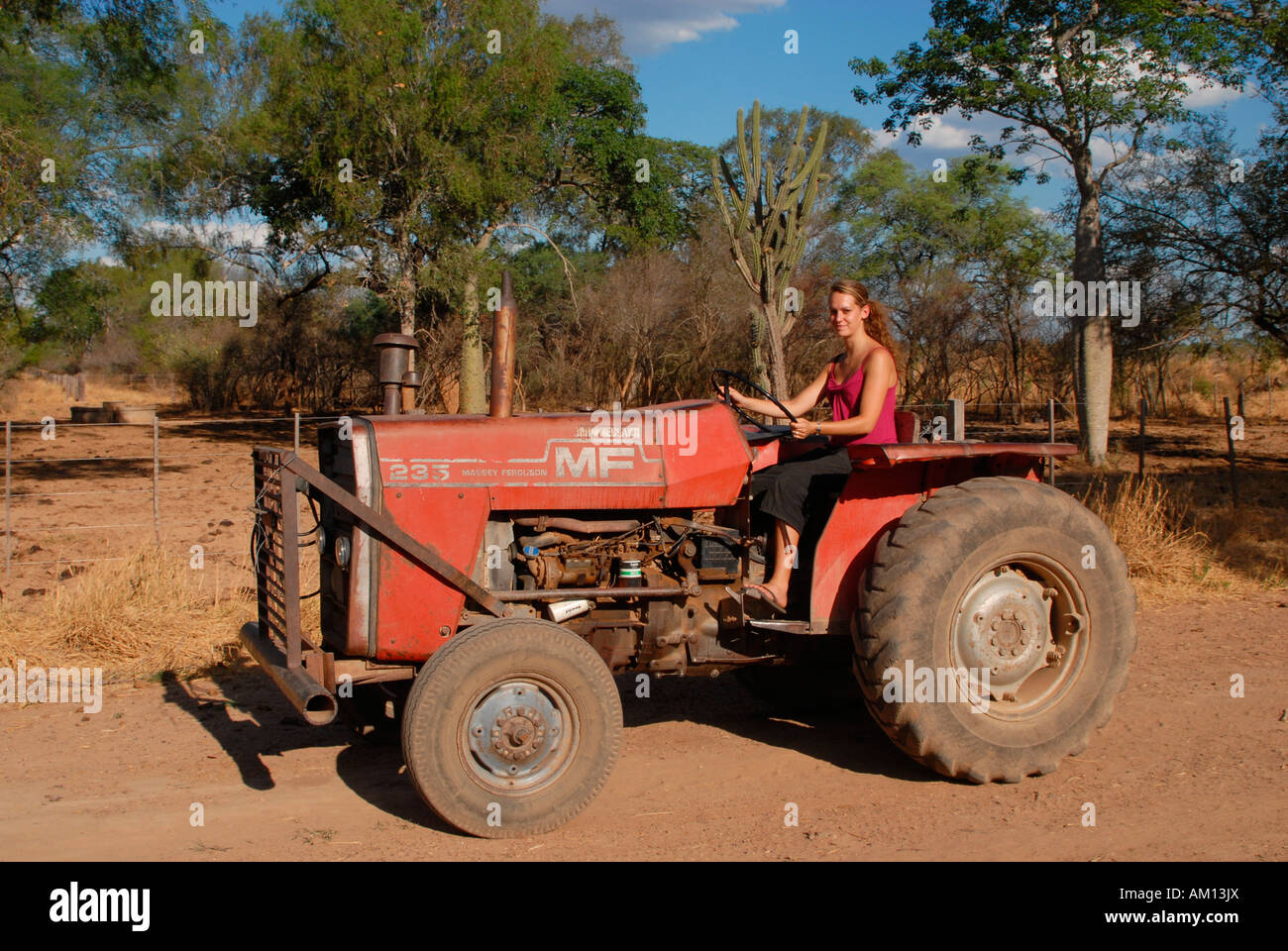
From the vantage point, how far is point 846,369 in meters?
5.53

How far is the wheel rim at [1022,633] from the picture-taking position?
5.08 m

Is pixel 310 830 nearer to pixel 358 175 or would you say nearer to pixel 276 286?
pixel 358 175

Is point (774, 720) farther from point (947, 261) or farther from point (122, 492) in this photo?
point (947, 261)

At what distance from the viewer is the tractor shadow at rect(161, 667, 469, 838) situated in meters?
5.00

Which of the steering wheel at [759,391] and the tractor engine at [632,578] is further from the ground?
the steering wheel at [759,391]

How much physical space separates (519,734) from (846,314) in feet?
8.55

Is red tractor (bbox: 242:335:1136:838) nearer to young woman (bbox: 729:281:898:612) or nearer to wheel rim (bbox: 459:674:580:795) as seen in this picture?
wheel rim (bbox: 459:674:580:795)

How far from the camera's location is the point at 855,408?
214 inches

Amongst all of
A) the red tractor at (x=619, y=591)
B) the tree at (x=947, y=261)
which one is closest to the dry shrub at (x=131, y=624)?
the red tractor at (x=619, y=591)

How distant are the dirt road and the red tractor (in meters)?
0.29

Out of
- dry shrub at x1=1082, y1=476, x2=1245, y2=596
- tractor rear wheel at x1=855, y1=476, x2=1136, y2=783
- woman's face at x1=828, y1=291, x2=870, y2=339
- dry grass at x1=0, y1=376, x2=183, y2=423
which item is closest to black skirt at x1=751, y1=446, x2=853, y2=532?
tractor rear wheel at x1=855, y1=476, x2=1136, y2=783

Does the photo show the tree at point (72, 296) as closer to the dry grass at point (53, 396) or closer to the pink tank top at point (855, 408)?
the dry grass at point (53, 396)

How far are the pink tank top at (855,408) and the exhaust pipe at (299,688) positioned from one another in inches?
105

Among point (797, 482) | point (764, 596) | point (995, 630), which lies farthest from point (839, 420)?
point (995, 630)
